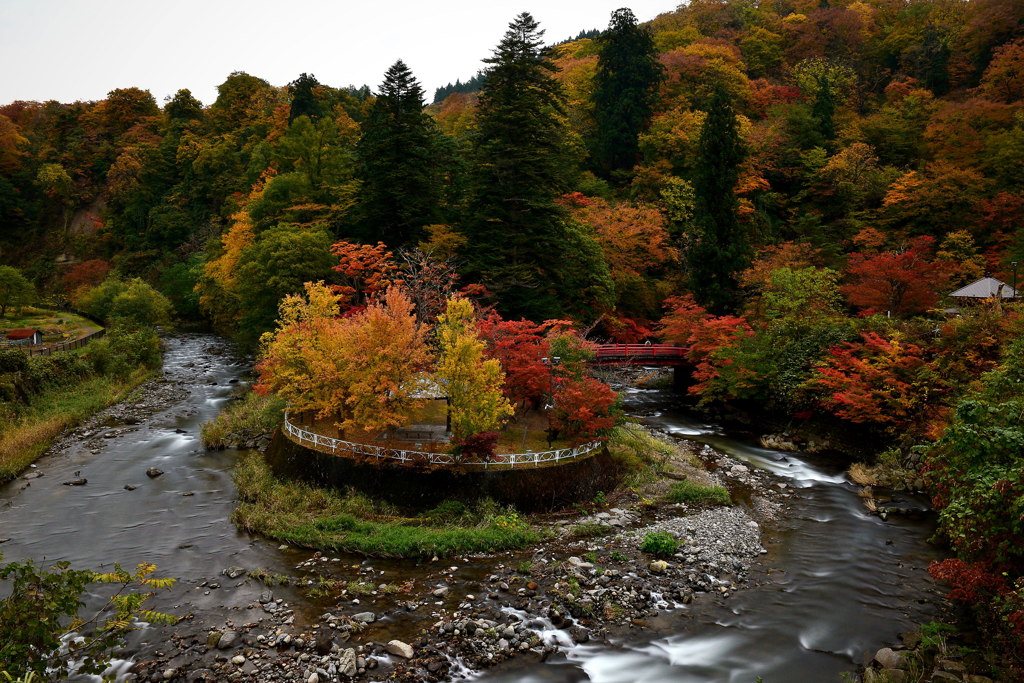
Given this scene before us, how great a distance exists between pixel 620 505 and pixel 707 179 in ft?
87.6

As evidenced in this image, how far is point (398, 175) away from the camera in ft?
112

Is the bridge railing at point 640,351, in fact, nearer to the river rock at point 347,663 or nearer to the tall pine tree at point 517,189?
the tall pine tree at point 517,189

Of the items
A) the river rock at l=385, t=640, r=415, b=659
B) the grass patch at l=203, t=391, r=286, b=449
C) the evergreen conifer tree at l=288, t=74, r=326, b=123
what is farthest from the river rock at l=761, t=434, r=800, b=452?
A: the evergreen conifer tree at l=288, t=74, r=326, b=123

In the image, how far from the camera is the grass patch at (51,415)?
23.7m

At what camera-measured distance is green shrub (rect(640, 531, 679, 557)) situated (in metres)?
16.5

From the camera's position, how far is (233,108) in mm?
76938

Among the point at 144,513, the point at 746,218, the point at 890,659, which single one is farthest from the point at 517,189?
the point at 890,659

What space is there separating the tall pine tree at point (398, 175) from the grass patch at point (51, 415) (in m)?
17.6

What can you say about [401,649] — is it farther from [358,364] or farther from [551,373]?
[551,373]

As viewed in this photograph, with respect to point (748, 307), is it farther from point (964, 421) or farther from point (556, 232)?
point (964, 421)

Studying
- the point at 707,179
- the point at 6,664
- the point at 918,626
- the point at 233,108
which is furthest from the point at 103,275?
the point at 918,626

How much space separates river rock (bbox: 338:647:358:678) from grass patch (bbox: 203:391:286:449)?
1638 cm

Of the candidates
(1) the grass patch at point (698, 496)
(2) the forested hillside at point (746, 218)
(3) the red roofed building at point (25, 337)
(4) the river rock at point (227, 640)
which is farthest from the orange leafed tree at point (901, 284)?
(3) the red roofed building at point (25, 337)

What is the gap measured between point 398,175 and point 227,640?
27.2 m
